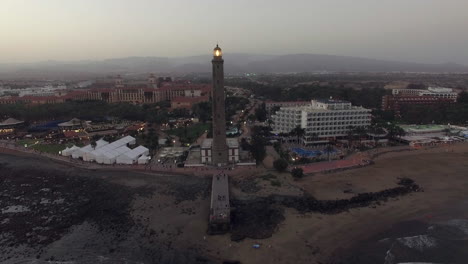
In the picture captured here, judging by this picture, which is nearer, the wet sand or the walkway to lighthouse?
Result: the wet sand

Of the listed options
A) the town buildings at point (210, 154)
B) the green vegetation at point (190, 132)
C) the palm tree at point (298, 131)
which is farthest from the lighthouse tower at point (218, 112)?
the palm tree at point (298, 131)

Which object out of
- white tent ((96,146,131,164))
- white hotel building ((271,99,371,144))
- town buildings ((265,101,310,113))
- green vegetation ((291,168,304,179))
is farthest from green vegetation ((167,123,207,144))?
green vegetation ((291,168,304,179))

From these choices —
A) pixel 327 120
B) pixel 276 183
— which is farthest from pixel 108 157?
pixel 327 120

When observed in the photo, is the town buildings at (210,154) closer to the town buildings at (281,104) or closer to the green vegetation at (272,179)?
the green vegetation at (272,179)

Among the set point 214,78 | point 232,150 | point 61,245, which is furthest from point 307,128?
point 61,245

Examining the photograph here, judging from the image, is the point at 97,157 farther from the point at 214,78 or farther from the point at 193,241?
the point at 193,241

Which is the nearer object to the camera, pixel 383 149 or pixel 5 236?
pixel 5 236

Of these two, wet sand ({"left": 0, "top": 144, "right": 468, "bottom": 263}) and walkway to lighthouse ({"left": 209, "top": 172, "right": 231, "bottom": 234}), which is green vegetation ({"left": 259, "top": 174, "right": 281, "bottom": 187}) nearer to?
wet sand ({"left": 0, "top": 144, "right": 468, "bottom": 263})

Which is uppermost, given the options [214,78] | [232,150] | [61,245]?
[214,78]
